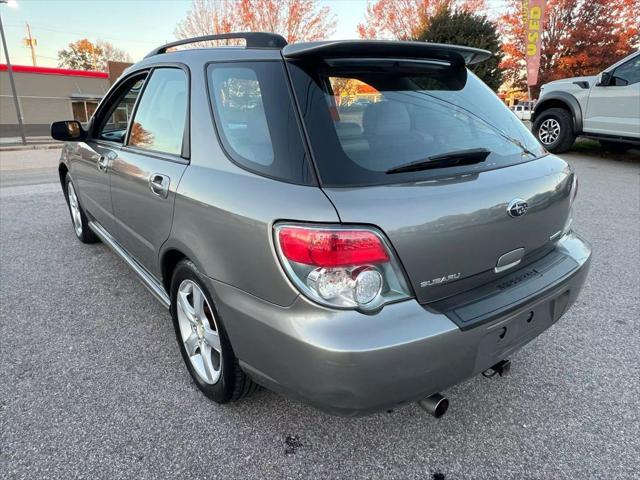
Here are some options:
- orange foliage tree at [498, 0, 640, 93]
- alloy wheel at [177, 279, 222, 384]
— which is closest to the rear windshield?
alloy wheel at [177, 279, 222, 384]

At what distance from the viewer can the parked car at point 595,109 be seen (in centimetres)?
841

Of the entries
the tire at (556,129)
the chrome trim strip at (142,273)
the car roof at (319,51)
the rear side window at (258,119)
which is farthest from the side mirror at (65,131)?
the tire at (556,129)

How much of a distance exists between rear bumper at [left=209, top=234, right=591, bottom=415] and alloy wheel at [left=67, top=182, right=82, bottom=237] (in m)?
3.42

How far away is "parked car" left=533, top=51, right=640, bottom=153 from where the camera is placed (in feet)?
27.6

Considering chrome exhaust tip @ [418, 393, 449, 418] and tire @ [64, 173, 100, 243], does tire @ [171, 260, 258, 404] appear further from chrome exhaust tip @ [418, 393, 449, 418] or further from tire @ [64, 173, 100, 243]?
tire @ [64, 173, 100, 243]

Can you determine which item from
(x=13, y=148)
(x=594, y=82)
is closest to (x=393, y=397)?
(x=594, y=82)

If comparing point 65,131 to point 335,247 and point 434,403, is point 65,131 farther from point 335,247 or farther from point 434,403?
point 434,403

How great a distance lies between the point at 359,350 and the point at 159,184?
144cm

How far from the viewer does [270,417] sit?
6.91ft

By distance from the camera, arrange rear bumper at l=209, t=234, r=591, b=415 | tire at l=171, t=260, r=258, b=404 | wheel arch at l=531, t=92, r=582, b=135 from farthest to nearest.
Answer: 1. wheel arch at l=531, t=92, r=582, b=135
2. tire at l=171, t=260, r=258, b=404
3. rear bumper at l=209, t=234, r=591, b=415

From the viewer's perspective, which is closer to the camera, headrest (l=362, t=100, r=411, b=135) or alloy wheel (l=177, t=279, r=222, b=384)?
headrest (l=362, t=100, r=411, b=135)

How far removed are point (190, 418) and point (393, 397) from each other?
110 cm

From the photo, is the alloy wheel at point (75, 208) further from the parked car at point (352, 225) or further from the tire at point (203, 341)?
the tire at point (203, 341)

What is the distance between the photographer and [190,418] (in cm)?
211
